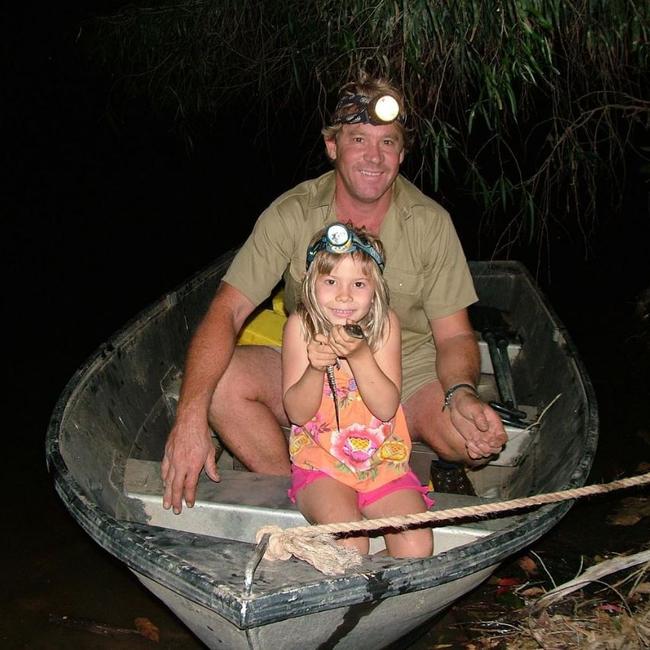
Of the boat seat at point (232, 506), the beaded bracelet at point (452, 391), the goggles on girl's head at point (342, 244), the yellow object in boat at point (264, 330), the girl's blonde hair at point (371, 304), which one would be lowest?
the boat seat at point (232, 506)

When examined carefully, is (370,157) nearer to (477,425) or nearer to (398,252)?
(398,252)

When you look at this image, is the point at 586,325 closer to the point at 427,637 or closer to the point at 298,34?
the point at 298,34

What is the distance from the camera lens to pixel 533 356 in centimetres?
415

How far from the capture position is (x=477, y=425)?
2.74 metres

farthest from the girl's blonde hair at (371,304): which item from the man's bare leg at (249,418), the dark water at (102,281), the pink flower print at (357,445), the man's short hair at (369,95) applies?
the dark water at (102,281)

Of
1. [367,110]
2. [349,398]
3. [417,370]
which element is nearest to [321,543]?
[349,398]

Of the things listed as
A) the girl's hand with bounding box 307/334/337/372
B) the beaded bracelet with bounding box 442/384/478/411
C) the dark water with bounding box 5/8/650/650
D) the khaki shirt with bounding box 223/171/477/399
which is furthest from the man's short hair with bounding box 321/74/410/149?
the dark water with bounding box 5/8/650/650

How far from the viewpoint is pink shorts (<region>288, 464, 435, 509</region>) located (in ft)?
8.38

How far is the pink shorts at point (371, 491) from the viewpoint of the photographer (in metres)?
2.56

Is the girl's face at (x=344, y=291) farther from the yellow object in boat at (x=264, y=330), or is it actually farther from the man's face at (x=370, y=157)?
the yellow object in boat at (x=264, y=330)

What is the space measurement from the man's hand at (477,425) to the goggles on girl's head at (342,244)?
64 cm

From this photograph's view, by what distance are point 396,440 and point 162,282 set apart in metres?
6.19

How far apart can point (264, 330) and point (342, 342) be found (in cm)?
149

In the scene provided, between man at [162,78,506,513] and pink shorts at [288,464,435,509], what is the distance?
1.01 feet
